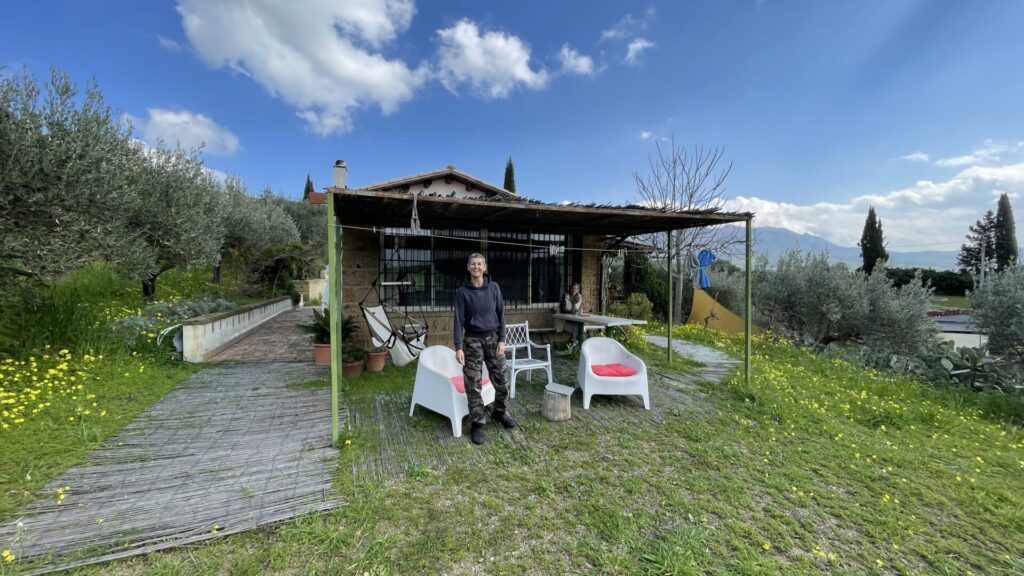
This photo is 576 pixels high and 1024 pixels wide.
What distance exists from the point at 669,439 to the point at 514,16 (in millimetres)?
10593

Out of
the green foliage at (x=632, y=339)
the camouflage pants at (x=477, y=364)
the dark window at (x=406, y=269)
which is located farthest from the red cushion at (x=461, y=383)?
the green foliage at (x=632, y=339)

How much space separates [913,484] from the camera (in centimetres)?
293

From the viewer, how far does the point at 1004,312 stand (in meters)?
6.84

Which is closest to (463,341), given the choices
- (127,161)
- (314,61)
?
(127,161)

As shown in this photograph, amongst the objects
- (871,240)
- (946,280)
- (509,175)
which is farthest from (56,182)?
(871,240)

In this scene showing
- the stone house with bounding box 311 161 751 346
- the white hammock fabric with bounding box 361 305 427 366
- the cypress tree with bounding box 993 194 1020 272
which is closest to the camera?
the white hammock fabric with bounding box 361 305 427 366

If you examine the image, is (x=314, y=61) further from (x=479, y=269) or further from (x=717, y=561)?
(x=717, y=561)

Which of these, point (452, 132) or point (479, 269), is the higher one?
point (452, 132)

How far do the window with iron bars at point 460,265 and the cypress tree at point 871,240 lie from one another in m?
26.7

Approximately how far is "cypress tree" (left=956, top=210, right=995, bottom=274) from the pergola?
3739 centimetres

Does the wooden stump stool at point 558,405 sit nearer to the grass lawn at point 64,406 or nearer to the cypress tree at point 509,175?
the grass lawn at point 64,406

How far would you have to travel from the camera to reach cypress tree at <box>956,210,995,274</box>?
27.9 m

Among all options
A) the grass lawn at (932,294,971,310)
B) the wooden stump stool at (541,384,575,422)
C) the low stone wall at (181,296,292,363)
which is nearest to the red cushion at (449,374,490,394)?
the wooden stump stool at (541,384,575,422)

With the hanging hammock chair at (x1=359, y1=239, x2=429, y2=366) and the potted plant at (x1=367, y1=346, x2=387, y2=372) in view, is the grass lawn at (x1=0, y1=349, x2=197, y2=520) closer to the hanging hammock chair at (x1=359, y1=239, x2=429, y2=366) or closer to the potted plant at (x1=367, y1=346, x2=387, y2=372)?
the potted plant at (x1=367, y1=346, x2=387, y2=372)
